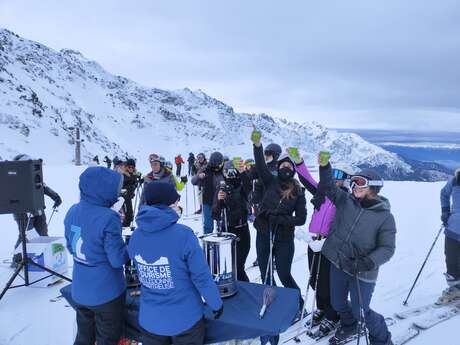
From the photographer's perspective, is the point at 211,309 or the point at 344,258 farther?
the point at 344,258

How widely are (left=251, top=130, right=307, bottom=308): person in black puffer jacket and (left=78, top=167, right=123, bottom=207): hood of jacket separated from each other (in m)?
1.78

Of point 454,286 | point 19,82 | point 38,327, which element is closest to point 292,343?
point 454,286

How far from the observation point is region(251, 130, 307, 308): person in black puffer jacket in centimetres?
409

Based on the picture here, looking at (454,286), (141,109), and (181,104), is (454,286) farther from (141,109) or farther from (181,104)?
(181,104)

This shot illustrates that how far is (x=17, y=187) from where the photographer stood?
4715 millimetres

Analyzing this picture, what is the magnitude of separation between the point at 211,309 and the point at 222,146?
121 meters

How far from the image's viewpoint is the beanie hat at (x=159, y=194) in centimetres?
252

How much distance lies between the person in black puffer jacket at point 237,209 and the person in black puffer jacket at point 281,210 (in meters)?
0.56

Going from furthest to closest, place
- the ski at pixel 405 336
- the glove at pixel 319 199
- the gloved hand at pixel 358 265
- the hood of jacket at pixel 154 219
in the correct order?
the ski at pixel 405 336, the glove at pixel 319 199, the gloved hand at pixel 358 265, the hood of jacket at pixel 154 219

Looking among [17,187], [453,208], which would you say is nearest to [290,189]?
[453,208]

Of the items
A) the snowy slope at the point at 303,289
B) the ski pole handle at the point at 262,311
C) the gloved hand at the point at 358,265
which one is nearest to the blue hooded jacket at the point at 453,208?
the snowy slope at the point at 303,289

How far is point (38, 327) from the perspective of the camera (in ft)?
14.4

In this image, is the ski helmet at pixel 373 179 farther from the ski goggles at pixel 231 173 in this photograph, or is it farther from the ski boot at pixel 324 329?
the ski goggles at pixel 231 173

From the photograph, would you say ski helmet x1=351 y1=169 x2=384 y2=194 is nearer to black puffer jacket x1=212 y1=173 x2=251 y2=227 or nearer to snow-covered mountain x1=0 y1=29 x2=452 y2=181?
black puffer jacket x1=212 y1=173 x2=251 y2=227
